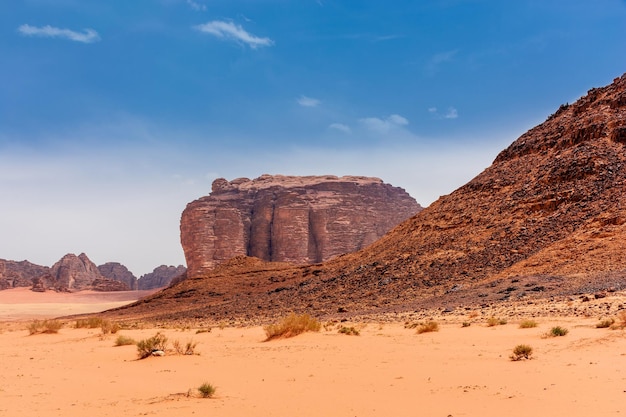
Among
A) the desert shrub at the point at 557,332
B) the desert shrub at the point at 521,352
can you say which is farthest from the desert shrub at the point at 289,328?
the desert shrub at the point at 521,352

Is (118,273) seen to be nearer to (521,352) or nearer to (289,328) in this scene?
(289,328)

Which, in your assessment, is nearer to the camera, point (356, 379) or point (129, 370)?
point (356, 379)

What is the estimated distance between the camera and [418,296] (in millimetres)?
30062

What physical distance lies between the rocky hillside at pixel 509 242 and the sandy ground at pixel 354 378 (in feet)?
35.6

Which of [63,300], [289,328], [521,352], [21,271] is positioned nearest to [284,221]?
[63,300]

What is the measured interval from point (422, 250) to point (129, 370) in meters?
28.7

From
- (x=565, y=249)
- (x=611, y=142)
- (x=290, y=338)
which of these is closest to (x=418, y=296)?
(x=565, y=249)

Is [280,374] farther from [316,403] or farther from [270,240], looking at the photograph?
[270,240]

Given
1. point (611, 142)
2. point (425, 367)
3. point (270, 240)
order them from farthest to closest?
1. point (270, 240)
2. point (611, 142)
3. point (425, 367)

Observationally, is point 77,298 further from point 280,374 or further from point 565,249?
point 280,374

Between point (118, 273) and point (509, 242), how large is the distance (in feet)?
534

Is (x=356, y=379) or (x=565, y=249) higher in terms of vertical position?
(x=565, y=249)

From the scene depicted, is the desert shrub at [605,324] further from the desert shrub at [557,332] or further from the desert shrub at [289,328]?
the desert shrub at [289,328]

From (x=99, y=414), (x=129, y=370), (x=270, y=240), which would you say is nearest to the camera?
(x=99, y=414)
